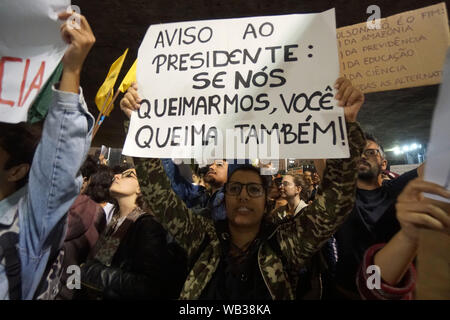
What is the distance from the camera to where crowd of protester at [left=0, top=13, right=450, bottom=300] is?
3.44ft

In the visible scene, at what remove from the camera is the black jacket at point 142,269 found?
63.0 inches

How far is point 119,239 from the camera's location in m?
1.84

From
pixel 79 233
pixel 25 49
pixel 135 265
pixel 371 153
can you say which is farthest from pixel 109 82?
pixel 371 153

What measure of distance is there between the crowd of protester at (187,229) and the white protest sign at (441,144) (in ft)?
0.12

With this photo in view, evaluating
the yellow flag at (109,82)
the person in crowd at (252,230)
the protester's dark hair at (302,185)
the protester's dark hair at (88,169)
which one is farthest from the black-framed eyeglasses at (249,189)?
the protester's dark hair at (302,185)

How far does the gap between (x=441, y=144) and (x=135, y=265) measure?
1.68 meters

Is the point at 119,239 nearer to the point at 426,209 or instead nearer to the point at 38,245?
the point at 38,245

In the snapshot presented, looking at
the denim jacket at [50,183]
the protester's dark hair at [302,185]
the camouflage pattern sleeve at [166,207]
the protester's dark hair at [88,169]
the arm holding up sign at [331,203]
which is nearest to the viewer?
the denim jacket at [50,183]

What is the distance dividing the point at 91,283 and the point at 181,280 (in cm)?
55

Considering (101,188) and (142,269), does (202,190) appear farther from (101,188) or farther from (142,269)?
(142,269)

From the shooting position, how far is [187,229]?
4.91 ft

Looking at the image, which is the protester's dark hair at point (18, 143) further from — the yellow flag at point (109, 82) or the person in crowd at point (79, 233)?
the person in crowd at point (79, 233)

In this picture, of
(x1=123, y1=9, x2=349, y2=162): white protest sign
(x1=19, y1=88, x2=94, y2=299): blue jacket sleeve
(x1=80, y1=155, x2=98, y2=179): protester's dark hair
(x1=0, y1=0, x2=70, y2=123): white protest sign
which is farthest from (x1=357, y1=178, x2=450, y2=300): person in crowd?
(x1=80, y1=155, x2=98, y2=179): protester's dark hair

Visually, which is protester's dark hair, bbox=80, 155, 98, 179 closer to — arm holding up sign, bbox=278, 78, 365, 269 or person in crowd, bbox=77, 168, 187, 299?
person in crowd, bbox=77, 168, 187, 299
